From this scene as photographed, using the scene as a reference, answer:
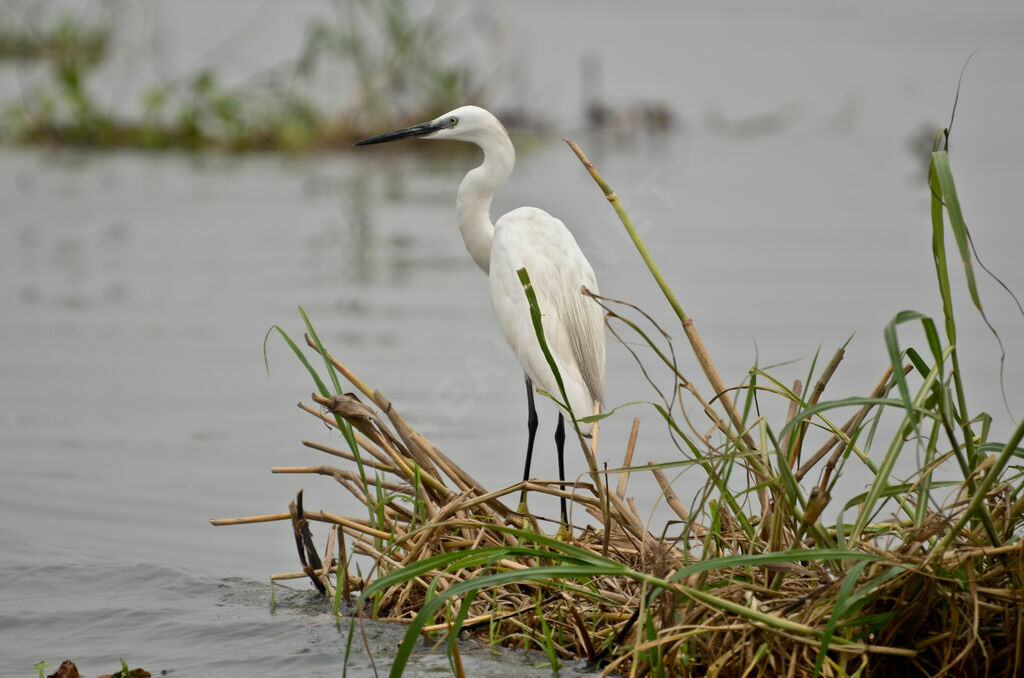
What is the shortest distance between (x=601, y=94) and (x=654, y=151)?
4124 mm

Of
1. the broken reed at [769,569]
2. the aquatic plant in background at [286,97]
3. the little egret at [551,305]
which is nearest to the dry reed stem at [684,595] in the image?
the broken reed at [769,569]

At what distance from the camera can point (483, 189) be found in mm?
5016

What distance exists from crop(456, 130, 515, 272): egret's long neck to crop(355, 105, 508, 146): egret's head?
2 centimetres

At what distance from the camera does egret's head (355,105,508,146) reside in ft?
16.2

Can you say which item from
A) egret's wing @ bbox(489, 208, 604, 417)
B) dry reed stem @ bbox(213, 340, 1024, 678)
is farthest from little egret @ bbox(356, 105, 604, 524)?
dry reed stem @ bbox(213, 340, 1024, 678)

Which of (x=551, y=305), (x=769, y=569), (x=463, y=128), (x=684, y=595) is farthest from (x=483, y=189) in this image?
(x=684, y=595)

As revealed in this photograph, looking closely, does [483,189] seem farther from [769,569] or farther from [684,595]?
[684,595]

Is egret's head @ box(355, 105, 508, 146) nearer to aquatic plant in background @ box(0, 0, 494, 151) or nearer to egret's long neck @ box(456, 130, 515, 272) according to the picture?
egret's long neck @ box(456, 130, 515, 272)

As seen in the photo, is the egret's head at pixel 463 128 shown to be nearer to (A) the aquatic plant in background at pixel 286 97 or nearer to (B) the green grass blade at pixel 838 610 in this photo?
(B) the green grass blade at pixel 838 610

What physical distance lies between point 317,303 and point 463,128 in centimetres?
517

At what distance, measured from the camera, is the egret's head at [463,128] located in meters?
4.94

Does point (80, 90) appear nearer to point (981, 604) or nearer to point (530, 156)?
point (530, 156)

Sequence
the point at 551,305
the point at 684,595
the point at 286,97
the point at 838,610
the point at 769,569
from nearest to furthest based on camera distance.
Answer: the point at 838,610 → the point at 684,595 → the point at 769,569 → the point at 551,305 → the point at 286,97

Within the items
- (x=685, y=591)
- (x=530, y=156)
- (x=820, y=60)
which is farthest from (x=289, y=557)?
(x=820, y=60)
